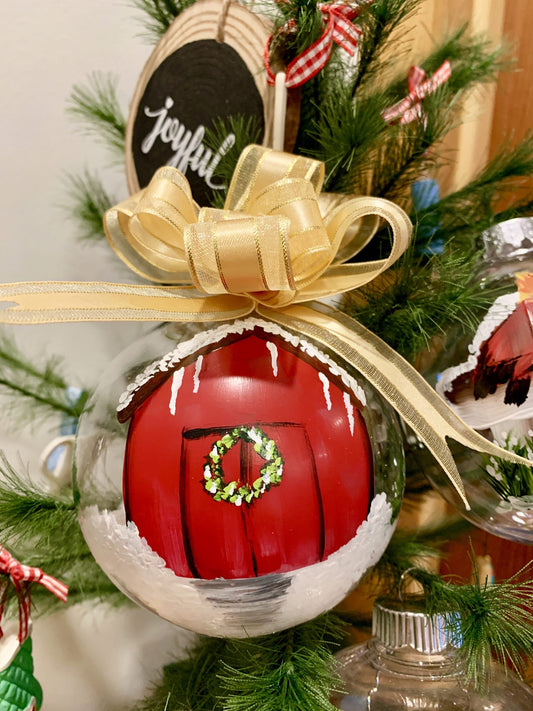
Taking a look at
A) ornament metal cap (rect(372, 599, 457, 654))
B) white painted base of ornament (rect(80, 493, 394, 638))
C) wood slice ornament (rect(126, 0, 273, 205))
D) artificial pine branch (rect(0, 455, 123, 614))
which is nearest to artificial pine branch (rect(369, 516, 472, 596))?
ornament metal cap (rect(372, 599, 457, 654))

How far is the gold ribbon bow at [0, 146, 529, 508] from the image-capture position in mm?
443

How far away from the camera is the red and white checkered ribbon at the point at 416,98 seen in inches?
22.9

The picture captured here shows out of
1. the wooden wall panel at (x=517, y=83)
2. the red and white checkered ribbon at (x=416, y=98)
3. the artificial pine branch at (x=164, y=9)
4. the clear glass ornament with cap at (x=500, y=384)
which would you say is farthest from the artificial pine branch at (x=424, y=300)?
the artificial pine branch at (x=164, y=9)

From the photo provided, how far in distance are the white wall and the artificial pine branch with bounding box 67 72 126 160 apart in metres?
0.01

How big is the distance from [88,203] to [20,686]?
496mm

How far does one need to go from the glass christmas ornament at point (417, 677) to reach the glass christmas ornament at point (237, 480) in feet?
0.32

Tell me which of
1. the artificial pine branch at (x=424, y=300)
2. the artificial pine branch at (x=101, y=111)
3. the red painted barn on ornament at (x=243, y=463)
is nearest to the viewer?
the red painted barn on ornament at (x=243, y=463)

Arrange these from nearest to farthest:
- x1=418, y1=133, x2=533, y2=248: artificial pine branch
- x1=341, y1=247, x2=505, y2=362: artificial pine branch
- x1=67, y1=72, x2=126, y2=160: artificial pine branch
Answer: x1=341, y1=247, x2=505, y2=362: artificial pine branch, x1=418, y1=133, x2=533, y2=248: artificial pine branch, x1=67, y1=72, x2=126, y2=160: artificial pine branch

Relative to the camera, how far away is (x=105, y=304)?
0.46 meters

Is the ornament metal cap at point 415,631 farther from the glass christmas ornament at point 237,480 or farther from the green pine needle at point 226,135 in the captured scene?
the green pine needle at point 226,135

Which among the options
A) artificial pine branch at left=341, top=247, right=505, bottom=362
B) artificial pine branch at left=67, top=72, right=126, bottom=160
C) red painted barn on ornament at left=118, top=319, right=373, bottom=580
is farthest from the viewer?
artificial pine branch at left=67, top=72, right=126, bottom=160

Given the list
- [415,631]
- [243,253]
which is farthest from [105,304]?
[415,631]

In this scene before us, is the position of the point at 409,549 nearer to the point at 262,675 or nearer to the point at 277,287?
the point at 262,675

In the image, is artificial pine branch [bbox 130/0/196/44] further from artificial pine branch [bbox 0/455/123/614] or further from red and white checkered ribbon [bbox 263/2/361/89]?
artificial pine branch [bbox 0/455/123/614]
